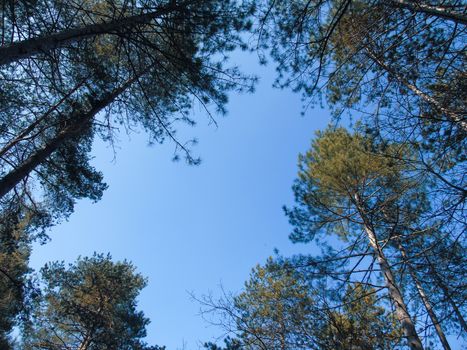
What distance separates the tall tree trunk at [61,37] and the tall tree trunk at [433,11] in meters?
3.28

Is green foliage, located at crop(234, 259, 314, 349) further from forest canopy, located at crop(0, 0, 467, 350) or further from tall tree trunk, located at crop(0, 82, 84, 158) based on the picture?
tall tree trunk, located at crop(0, 82, 84, 158)

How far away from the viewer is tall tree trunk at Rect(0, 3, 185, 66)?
380 centimetres

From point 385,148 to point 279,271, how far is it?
3267 millimetres

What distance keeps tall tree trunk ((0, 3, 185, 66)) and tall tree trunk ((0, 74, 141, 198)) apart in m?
0.91

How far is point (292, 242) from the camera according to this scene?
772cm

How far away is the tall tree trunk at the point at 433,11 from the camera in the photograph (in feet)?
11.8

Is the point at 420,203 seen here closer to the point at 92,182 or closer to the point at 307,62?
the point at 307,62

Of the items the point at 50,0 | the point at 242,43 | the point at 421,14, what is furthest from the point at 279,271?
the point at 50,0

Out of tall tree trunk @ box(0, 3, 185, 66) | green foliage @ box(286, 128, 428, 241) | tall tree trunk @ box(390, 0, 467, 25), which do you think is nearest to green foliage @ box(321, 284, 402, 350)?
green foliage @ box(286, 128, 428, 241)

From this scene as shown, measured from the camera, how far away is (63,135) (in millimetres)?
6098

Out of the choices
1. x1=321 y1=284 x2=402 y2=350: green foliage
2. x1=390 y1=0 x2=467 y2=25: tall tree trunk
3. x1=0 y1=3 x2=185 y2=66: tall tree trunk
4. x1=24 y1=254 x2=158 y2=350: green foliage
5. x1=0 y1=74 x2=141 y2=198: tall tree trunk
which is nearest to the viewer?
x1=390 y1=0 x2=467 y2=25: tall tree trunk

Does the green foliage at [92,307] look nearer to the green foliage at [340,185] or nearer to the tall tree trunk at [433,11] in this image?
the green foliage at [340,185]

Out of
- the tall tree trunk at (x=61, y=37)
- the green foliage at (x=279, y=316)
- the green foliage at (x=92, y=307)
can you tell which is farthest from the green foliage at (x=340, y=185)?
the green foliage at (x=92, y=307)

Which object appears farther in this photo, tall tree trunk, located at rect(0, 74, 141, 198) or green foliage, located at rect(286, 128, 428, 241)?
green foliage, located at rect(286, 128, 428, 241)
